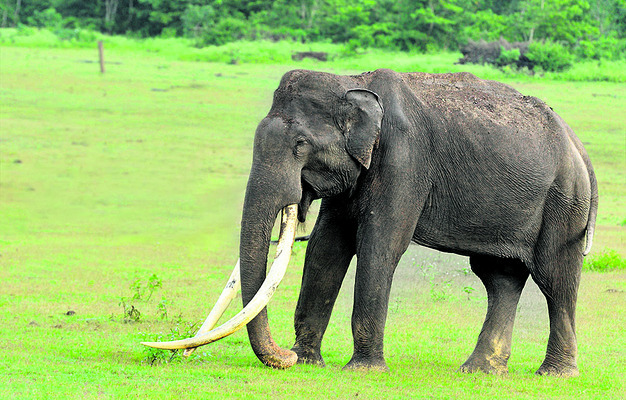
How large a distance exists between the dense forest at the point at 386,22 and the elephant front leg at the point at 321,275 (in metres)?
25.0

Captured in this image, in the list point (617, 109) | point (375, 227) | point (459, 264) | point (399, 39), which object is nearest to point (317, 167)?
point (375, 227)

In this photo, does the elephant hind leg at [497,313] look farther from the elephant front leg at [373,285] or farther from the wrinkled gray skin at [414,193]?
the elephant front leg at [373,285]

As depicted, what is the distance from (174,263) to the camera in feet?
44.8

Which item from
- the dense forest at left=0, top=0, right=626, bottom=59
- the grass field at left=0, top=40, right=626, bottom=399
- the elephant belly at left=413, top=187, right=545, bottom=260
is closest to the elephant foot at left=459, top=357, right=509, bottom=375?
the grass field at left=0, top=40, right=626, bottom=399

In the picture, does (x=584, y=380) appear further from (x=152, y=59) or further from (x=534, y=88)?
(x=152, y=59)

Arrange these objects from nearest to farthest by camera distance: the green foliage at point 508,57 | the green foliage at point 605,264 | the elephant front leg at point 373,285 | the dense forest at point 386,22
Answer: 1. the elephant front leg at point 373,285
2. the green foliage at point 605,264
3. the green foliage at point 508,57
4. the dense forest at point 386,22

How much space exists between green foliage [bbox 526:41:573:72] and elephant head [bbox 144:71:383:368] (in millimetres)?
23034

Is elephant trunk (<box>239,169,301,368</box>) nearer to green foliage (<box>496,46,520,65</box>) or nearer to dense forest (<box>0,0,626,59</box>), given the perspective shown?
green foliage (<box>496,46,520,65</box>)

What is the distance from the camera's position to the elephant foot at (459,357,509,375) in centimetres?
824

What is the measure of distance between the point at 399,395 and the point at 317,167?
1.74 meters

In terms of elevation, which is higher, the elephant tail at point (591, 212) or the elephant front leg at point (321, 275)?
the elephant tail at point (591, 212)

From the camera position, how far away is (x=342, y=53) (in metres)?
32.8

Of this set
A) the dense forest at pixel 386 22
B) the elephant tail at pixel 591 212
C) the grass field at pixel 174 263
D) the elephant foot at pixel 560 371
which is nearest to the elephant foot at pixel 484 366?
the grass field at pixel 174 263

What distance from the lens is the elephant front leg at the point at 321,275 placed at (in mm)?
7973
